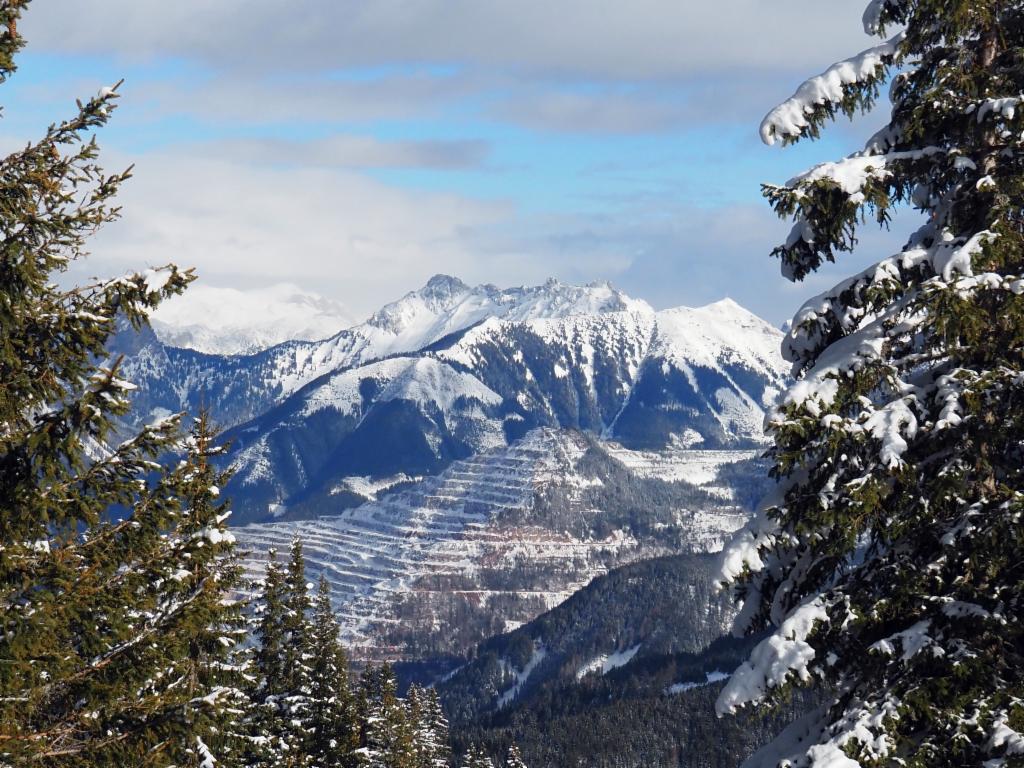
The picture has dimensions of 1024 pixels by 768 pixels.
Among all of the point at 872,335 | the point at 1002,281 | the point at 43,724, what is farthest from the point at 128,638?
the point at 1002,281

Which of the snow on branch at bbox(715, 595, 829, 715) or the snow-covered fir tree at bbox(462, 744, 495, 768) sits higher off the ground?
the snow on branch at bbox(715, 595, 829, 715)

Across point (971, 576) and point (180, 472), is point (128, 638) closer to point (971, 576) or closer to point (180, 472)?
point (180, 472)

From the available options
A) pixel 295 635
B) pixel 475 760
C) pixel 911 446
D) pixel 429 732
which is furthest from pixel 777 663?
pixel 429 732

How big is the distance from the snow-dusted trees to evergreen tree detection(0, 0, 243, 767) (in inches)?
322

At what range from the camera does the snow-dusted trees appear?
14.9m

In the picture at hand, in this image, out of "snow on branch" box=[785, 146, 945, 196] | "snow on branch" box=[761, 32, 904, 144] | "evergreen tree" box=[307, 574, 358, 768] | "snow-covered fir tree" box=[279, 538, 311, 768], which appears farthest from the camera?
"evergreen tree" box=[307, 574, 358, 768]

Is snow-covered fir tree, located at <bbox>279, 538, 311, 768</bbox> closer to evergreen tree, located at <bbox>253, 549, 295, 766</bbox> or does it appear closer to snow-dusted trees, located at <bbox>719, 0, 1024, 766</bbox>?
evergreen tree, located at <bbox>253, 549, 295, 766</bbox>

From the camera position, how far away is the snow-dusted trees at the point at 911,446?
14.9 m

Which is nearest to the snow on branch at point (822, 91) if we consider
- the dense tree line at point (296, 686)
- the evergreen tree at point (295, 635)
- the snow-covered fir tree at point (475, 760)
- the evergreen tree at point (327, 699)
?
the dense tree line at point (296, 686)

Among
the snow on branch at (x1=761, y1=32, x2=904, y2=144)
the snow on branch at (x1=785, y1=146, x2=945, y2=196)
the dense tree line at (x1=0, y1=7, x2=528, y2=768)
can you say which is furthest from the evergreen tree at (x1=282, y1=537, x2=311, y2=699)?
the snow on branch at (x1=785, y1=146, x2=945, y2=196)

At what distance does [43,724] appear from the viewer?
17.5 metres

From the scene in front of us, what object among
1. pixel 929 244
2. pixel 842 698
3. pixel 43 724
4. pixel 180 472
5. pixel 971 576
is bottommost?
pixel 43 724

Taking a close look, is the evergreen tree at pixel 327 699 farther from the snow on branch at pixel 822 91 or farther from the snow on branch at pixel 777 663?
the snow on branch at pixel 822 91

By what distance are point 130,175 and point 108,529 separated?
204 inches
